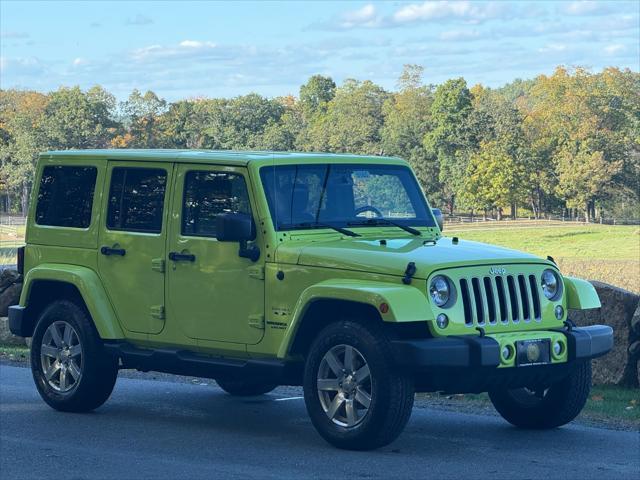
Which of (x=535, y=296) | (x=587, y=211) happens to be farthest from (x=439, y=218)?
(x=587, y=211)

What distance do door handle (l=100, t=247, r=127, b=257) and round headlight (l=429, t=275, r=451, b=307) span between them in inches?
109

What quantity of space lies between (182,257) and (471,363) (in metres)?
2.51

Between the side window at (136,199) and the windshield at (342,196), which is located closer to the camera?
the windshield at (342,196)

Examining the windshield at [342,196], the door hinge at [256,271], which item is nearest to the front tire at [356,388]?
the door hinge at [256,271]

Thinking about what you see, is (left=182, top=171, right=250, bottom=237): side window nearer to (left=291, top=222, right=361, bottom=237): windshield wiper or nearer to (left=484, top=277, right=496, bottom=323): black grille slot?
(left=291, top=222, right=361, bottom=237): windshield wiper

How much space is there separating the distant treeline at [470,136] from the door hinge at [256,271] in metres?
90.8

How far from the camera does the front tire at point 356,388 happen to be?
27.7 ft

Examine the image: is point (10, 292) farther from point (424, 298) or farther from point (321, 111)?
point (321, 111)

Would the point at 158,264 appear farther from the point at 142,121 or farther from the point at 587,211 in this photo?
the point at 587,211

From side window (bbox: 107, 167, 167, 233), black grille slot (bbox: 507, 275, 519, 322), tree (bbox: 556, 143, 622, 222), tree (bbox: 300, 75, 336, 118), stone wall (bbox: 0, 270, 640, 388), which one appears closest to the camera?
black grille slot (bbox: 507, 275, 519, 322)

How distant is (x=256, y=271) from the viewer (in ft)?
30.6

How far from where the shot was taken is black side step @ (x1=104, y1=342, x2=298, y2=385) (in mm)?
9195

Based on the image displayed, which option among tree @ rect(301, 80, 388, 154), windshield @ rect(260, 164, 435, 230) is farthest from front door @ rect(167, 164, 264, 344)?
tree @ rect(301, 80, 388, 154)

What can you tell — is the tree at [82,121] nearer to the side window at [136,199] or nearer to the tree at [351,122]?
the tree at [351,122]
